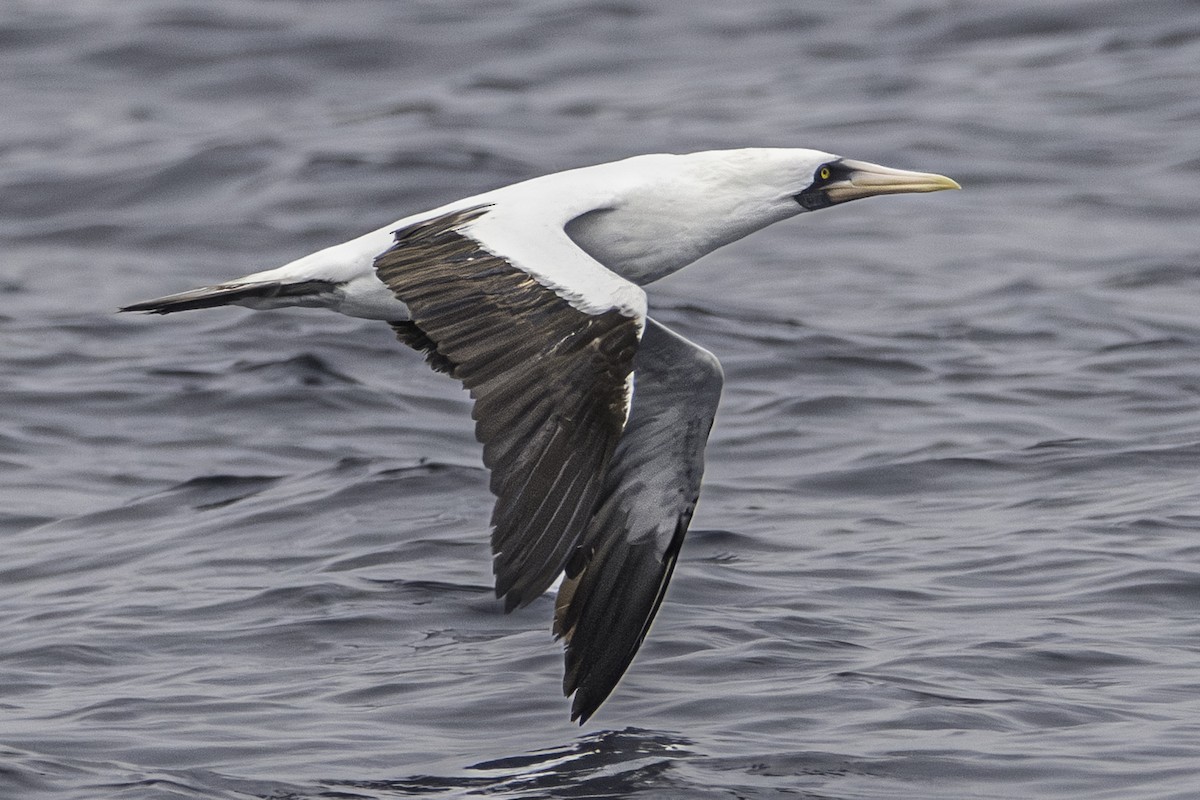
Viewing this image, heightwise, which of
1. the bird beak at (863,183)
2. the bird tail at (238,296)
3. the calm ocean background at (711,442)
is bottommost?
the calm ocean background at (711,442)

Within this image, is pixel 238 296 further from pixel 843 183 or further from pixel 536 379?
pixel 843 183

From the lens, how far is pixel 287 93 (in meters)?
20.0

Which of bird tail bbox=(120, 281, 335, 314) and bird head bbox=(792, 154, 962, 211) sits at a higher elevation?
bird head bbox=(792, 154, 962, 211)

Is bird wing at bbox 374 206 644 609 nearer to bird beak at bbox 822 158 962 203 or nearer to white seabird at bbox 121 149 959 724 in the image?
white seabird at bbox 121 149 959 724

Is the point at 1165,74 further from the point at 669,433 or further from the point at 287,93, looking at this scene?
the point at 669,433

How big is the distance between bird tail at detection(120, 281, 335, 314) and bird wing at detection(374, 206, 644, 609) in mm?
986

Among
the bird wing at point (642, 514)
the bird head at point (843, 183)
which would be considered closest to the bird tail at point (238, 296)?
the bird wing at point (642, 514)

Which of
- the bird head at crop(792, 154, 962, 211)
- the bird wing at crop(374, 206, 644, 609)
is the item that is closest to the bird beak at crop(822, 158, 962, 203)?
the bird head at crop(792, 154, 962, 211)

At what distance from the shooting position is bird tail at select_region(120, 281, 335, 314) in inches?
310

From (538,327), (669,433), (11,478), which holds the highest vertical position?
(538,327)

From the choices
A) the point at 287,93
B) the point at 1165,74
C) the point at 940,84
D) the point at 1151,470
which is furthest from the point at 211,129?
the point at 1151,470

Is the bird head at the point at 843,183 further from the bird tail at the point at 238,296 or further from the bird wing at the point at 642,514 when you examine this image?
the bird tail at the point at 238,296

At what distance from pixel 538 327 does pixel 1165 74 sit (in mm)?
14051

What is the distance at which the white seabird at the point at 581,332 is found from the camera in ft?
22.0
